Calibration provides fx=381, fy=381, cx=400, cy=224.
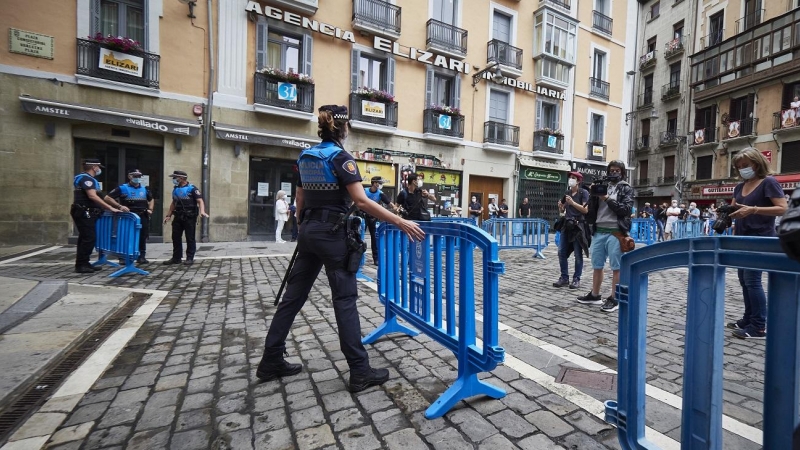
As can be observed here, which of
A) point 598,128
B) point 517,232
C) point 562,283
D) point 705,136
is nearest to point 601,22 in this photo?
point 598,128

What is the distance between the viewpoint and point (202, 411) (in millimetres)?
2355

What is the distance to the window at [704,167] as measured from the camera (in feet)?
85.9

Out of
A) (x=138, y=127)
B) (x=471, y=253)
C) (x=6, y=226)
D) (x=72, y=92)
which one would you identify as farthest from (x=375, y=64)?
(x=471, y=253)

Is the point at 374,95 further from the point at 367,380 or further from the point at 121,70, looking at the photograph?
the point at 367,380

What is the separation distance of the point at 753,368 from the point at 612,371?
117 cm

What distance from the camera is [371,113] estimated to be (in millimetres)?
15164

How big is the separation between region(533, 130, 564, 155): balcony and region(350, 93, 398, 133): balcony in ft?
28.0

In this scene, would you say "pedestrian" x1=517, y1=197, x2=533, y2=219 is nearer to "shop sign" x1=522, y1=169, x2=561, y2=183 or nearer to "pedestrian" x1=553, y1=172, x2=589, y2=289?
"shop sign" x1=522, y1=169, x2=561, y2=183

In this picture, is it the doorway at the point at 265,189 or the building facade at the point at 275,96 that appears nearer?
the building facade at the point at 275,96

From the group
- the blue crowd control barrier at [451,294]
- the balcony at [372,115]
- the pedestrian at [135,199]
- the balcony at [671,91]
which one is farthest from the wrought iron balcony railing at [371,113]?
the balcony at [671,91]

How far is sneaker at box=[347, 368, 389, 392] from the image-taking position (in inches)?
102

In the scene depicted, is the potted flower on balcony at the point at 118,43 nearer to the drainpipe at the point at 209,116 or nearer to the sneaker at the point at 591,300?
the drainpipe at the point at 209,116

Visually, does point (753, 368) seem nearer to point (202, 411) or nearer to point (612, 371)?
point (612, 371)

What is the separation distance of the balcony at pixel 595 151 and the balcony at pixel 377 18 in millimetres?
13219
